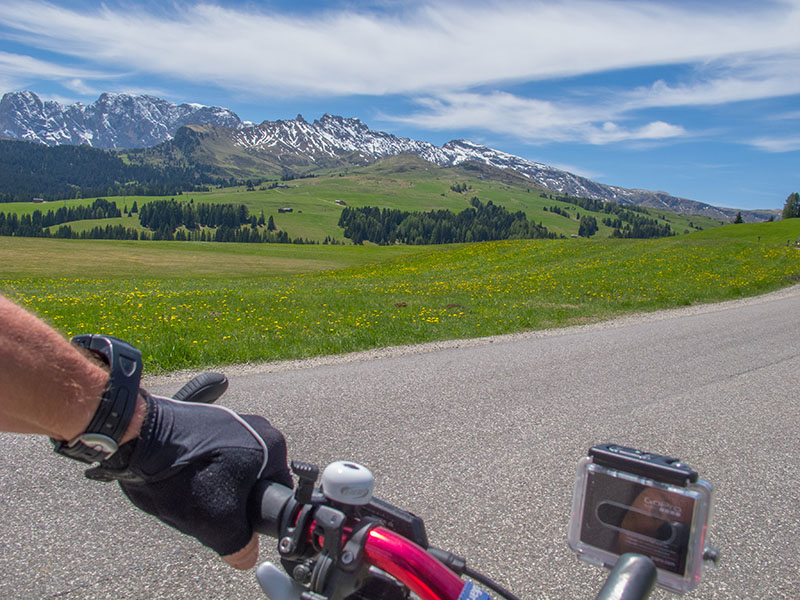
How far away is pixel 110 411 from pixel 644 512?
1.45m

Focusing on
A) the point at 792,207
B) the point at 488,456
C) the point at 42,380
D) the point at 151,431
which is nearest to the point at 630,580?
the point at 151,431

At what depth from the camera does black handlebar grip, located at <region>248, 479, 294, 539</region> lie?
148 cm

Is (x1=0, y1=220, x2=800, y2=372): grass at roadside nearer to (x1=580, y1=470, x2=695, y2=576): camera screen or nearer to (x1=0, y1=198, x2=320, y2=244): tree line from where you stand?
(x1=580, y1=470, x2=695, y2=576): camera screen

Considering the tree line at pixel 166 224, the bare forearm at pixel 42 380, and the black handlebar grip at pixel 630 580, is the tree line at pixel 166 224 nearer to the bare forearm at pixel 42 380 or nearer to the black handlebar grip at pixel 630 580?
the bare forearm at pixel 42 380

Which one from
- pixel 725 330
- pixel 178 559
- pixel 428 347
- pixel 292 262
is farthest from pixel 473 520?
pixel 292 262

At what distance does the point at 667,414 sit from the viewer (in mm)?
6570

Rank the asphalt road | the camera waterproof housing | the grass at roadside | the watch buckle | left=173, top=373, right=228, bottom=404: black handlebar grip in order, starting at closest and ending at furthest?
1. the watch buckle
2. the camera waterproof housing
3. left=173, top=373, right=228, bottom=404: black handlebar grip
4. the asphalt road
5. the grass at roadside

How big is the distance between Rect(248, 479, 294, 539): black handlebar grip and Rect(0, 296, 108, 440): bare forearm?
1.56 ft

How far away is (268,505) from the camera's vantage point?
1.50 meters

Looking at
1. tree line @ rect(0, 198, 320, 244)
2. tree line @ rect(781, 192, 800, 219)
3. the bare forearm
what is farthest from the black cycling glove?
tree line @ rect(781, 192, 800, 219)

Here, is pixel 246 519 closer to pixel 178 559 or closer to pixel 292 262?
pixel 178 559

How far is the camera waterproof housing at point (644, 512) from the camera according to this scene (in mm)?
1468

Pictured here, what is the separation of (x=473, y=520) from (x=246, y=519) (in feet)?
9.36

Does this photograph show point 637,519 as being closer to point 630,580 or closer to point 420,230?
point 630,580
